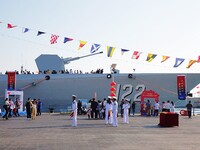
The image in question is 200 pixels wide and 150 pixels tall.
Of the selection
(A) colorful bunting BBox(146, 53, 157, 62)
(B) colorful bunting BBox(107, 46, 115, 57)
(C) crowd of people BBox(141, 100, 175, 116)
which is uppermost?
(B) colorful bunting BBox(107, 46, 115, 57)

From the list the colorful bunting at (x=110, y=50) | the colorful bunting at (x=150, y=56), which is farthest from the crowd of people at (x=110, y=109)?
the colorful bunting at (x=110, y=50)

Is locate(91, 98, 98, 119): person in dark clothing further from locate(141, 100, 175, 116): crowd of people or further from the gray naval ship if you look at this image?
the gray naval ship

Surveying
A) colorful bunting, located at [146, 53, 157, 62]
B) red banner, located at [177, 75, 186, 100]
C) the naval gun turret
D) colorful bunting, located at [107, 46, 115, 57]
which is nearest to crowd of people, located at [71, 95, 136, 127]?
colorful bunting, located at [107, 46, 115, 57]

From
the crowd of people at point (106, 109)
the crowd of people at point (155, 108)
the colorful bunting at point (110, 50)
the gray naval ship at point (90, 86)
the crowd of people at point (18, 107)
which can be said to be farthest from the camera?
the gray naval ship at point (90, 86)

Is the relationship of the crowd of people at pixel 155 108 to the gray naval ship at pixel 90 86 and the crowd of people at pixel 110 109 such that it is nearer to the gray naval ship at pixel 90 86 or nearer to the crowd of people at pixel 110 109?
the crowd of people at pixel 110 109

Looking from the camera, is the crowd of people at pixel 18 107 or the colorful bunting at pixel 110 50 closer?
the crowd of people at pixel 18 107

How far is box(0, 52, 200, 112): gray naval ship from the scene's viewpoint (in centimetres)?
3778

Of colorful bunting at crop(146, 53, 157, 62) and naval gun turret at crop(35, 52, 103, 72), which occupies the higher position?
naval gun turret at crop(35, 52, 103, 72)

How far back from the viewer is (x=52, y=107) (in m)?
38.5

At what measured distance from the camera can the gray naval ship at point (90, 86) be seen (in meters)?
37.8

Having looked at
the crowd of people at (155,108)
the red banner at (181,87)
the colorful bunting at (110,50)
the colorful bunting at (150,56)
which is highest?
the colorful bunting at (110,50)

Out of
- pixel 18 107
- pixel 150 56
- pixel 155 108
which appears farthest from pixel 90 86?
pixel 150 56

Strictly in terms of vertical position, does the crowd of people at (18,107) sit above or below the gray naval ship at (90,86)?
below

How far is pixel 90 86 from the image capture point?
126 ft
